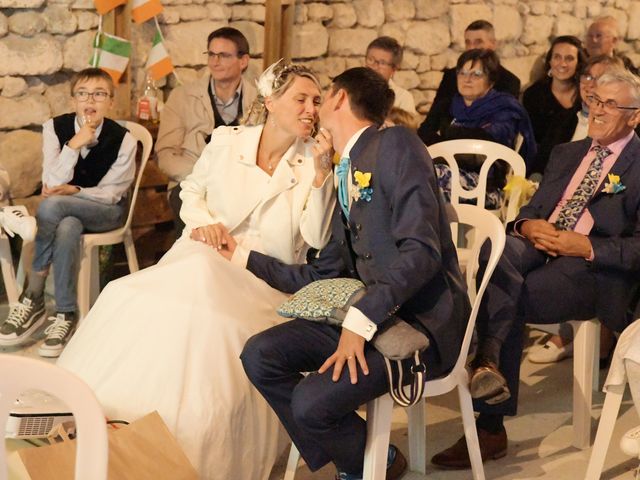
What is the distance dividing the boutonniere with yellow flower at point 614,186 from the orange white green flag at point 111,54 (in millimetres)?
2369

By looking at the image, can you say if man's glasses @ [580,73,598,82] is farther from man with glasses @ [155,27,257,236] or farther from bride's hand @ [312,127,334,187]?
bride's hand @ [312,127,334,187]

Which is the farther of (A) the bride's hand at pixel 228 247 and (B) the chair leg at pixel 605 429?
(A) the bride's hand at pixel 228 247

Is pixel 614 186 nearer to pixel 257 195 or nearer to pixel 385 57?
pixel 257 195

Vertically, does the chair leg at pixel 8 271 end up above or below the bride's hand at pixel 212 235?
below

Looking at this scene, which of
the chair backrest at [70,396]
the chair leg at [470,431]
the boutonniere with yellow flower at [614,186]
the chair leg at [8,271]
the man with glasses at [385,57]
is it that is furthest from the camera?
the man with glasses at [385,57]

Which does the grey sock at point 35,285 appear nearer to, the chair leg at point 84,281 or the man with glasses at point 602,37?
the chair leg at point 84,281

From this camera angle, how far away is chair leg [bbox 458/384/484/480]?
307cm

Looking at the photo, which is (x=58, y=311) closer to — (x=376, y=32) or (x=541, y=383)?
(x=541, y=383)

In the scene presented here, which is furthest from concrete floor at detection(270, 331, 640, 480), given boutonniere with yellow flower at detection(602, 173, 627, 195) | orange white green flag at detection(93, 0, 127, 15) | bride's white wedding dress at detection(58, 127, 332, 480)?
orange white green flag at detection(93, 0, 127, 15)

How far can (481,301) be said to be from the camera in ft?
10.7

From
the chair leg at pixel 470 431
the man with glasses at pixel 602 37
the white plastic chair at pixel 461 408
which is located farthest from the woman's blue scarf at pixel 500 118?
the chair leg at pixel 470 431

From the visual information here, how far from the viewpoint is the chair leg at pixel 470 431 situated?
3.07m

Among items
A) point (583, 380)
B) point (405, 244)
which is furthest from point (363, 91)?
point (583, 380)

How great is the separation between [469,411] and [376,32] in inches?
129
